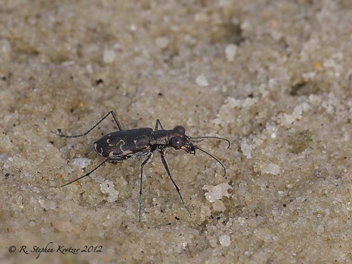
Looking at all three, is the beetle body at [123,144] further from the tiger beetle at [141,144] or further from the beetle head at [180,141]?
the beetle head at [180,141]

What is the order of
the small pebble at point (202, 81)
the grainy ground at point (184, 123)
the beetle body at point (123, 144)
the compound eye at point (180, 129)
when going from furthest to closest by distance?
the small pebble at point (202, 81) < the compound eye at point (180, 129) < the beetle body at point (123, 144) < the grainy ground at point (184, 123)

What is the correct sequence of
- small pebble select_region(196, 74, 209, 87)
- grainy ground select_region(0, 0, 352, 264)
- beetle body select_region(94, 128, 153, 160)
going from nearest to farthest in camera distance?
grainy ground select_region(0, 0, 352, 264) < beetle body select_region(94, 128, 153, 160) < small pebble select_region(196, 74, 209, 87)

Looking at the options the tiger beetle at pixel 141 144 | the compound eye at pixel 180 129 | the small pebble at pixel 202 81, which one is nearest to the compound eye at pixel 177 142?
the tiger beetle at pixel 141 144

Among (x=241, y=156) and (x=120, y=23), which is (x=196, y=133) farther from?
(x=120, y=23)

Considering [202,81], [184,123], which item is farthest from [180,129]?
[202,81]

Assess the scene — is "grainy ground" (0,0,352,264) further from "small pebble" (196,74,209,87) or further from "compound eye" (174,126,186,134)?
"compound eye" (174,126,186,134)

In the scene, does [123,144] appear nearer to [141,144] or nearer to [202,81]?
[141,144]

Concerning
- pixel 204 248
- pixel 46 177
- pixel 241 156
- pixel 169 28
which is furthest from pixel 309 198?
pixel 169 28

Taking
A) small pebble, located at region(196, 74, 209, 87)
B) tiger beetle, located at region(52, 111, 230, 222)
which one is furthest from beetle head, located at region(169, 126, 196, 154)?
small pebble, located at region(196, 74, 209, 87)
